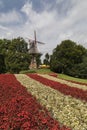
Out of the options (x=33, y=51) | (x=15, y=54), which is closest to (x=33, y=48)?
(x=33, y=51)

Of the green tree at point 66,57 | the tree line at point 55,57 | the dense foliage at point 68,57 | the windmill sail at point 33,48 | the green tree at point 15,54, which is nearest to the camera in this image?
the green tree at point 15,54

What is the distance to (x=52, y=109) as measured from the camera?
9.02 m

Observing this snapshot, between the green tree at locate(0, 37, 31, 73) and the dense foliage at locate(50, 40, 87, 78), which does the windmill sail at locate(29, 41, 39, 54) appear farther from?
the dense foliage at locate(50, 40, 87, 78)

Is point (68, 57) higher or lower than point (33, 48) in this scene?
lower

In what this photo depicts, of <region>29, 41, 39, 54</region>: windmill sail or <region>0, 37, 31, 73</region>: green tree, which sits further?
<region>29, 41, 39, 54</region>: windmill sail

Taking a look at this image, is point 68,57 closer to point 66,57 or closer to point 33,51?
point 66,57

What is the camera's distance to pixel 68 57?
69938mm

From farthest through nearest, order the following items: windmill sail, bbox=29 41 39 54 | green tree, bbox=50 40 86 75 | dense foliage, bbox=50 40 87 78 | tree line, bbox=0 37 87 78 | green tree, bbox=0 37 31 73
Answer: windmill sail, bbox=29 41 39 54
green tree, bbox=50 40 86 75
dense foliage, bbox=50 40 87 78
tree line, bbox=0 37 87 78
green tree, bbox=0 37 31 73

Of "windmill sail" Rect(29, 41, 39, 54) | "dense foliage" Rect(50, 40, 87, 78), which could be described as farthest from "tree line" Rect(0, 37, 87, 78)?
"windmill sail" Rect(29, 41, 39, 54)

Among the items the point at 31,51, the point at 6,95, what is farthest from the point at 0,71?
the point at 6,95

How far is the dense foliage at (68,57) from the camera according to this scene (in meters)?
66.9

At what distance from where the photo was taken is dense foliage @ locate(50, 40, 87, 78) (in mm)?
66938

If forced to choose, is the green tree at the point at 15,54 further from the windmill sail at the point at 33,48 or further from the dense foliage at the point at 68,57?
the dense foliage at the point at 68,57

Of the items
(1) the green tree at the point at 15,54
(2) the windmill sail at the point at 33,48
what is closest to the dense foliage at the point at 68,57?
(2) the windmill sail at the point at 33,48
